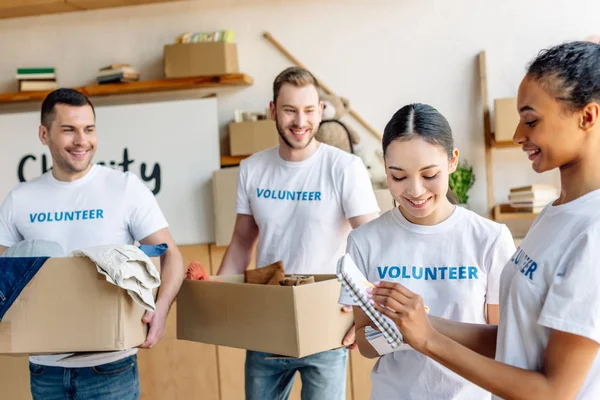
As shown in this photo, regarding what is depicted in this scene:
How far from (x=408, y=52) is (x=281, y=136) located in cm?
166

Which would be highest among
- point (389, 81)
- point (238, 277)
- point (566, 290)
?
point (389, 81)

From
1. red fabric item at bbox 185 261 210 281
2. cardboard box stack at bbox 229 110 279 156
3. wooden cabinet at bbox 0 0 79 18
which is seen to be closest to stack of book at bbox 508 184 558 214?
cardboard box stack at bbox 229 110 279 156

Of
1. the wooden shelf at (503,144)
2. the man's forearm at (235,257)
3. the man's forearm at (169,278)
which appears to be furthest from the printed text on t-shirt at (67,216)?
the wooden shelf at (503,144)

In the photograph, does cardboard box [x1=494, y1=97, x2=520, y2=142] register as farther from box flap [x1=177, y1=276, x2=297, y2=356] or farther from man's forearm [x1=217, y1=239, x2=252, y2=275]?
box flap [x1=177, y1=276, x2=297, y2=356]

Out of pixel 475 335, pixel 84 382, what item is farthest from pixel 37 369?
pixel 475 335

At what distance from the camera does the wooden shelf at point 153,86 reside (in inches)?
144

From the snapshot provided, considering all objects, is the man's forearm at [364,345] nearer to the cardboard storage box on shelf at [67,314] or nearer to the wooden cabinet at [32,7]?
the cardboard storage box on shelf at [67,314]

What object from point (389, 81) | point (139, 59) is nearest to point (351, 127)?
point (389, 81)

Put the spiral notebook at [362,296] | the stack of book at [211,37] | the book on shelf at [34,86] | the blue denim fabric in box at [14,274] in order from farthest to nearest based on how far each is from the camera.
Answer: the book on shelf at [34,86], the stack of book at [211,37], the blue denim fabric in box at [14,274], the spiral notebook at [362,296]

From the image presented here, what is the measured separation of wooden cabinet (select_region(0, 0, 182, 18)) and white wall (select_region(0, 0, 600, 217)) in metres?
0.08

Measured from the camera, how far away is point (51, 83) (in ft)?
12.9

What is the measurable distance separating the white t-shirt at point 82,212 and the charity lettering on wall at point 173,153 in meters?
1.41

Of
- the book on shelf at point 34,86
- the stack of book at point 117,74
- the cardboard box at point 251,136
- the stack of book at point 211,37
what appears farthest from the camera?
the book on shelf at point 34,86

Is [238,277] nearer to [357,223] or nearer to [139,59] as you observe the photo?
[357,223]
